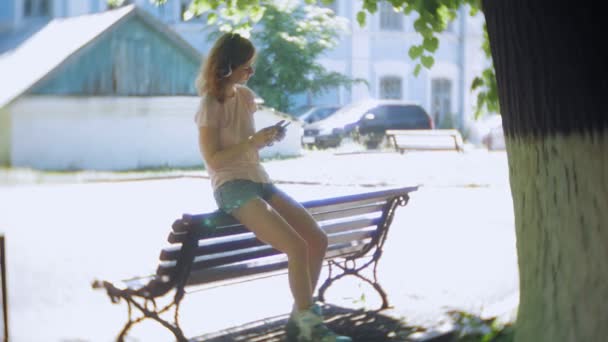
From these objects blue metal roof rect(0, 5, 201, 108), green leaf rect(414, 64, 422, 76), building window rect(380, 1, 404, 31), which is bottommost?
green leaf rect(414, 64, 422, 76)

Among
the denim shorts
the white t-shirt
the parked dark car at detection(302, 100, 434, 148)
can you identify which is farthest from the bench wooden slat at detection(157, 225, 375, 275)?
the parked dark car at detection(302, 100, 434, 148)

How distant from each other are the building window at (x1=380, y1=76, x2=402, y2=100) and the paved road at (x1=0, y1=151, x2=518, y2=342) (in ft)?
58.7

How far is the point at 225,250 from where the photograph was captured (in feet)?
16.3

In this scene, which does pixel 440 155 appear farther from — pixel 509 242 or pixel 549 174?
pixel 549 174

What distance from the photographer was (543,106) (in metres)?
3.82

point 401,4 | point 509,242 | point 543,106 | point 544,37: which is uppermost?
point 401,4

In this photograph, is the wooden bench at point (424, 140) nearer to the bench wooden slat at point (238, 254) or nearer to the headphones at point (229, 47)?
the bench wooden slat at point (238, 254)

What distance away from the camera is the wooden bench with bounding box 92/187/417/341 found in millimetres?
4703

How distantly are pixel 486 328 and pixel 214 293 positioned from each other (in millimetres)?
2371

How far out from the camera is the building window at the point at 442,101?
128 ft

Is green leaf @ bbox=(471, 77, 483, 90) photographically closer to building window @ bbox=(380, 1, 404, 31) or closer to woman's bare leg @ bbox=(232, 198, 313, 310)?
woman's bare leg @ bbox=(232, 198, 313, 310)

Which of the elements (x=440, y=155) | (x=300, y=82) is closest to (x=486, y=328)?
(x=440, y=155)

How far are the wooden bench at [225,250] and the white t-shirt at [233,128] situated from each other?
0.25m

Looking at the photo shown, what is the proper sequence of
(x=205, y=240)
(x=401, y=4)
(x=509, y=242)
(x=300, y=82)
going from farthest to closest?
(x=300, y=82), (x=509, y=242), (x=401, y=4), (x=205, y=240)
